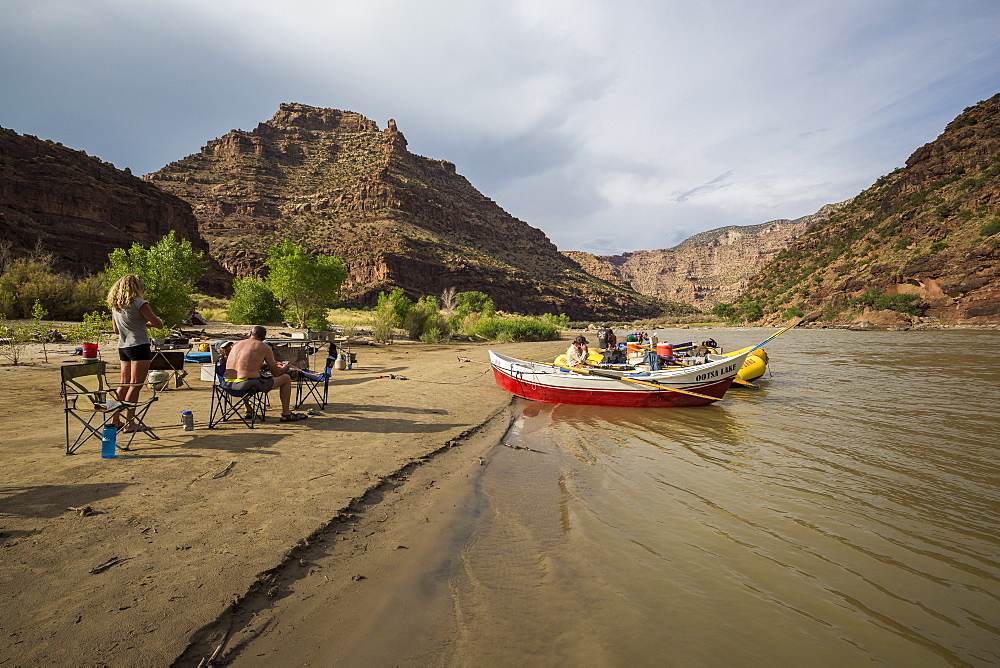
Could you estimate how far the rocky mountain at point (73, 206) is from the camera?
140ft

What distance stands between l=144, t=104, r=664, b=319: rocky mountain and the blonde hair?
76.6m

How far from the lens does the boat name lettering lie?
11.4 m

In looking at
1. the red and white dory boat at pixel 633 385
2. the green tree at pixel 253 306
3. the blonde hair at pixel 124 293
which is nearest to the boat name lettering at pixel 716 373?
the red and white dory boat at pixel 633 385

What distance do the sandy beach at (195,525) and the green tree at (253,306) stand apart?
1032 inches

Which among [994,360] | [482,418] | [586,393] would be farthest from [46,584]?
[994,360]

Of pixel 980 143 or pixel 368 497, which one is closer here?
pixel 368 497

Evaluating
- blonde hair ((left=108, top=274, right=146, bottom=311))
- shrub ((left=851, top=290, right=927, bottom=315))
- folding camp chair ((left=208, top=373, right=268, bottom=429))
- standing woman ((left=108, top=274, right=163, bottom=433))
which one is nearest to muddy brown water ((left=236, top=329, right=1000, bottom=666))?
folding camp chair ((left=208, top=373, right=268, bottom=429))

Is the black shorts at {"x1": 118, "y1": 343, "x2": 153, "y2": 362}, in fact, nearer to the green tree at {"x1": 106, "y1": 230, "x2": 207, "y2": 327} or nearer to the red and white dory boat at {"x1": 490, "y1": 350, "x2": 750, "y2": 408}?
the red and white dory boat at {"x1": 490, "y1": 350, "x2": 750, "y2": 408}

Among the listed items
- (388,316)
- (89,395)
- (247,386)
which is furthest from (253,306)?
(89,395)

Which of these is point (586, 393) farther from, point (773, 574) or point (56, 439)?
point (56, 439)

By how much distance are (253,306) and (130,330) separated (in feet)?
94.9

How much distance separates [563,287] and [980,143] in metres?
77.0

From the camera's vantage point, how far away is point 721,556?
3.83m

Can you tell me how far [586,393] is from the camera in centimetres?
1144
